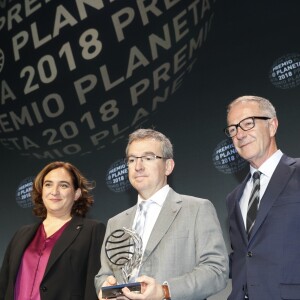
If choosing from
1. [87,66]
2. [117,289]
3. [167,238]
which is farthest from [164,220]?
[87,66]

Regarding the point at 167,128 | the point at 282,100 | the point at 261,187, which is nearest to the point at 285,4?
the point at 282,100

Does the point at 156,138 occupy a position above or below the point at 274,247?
above

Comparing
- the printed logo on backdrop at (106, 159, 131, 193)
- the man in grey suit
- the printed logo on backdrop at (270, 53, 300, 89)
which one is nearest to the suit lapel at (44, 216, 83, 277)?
the man in grey suit

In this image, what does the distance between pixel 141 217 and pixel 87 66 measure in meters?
2.82

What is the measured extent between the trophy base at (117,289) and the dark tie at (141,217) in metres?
0.45

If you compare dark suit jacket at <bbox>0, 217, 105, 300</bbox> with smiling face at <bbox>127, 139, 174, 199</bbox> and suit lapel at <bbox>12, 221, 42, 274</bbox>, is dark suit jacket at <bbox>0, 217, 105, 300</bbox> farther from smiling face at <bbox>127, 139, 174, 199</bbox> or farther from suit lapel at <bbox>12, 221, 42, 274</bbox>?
smiling face at <bbox>127, 139, 174, 199</bbox>

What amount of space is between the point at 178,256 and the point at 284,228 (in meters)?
0.50

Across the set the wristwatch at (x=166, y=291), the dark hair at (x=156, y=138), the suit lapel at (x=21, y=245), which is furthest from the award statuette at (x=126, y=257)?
the suit lapel at (x=21, y=245)

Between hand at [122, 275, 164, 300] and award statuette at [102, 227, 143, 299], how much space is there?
3 cm

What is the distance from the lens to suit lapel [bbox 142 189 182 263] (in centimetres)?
254

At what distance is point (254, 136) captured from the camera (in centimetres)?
270

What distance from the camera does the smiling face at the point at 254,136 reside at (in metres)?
2.70

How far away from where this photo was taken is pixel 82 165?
5.20 meters

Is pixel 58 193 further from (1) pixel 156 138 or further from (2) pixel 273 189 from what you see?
(2) pixel 273 189
